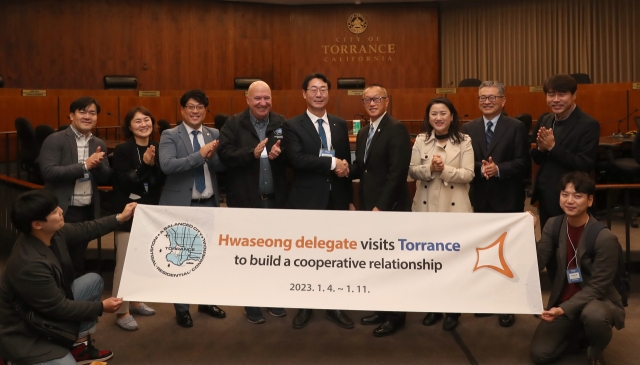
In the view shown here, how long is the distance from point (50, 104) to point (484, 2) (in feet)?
30.3

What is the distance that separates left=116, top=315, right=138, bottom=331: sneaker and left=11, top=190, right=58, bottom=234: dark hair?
46.3 inches

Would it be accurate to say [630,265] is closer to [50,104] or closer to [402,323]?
[402,323]

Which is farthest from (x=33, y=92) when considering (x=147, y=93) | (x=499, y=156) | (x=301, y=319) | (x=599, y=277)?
(x=599, y=277)

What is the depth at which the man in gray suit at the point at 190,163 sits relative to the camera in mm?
3779

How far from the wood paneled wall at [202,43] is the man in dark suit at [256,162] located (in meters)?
9.73

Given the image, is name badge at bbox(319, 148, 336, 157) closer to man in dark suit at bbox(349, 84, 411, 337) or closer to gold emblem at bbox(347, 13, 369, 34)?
man in dark suit at bbox(349, 84, 411, 337)

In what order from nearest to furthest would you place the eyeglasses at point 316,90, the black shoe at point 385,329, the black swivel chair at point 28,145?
the black shoe at point 385,329 < the eyeglasses at point 316,90 < the black swivel chair at point 28,145

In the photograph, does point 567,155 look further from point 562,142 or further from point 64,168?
point 64,168

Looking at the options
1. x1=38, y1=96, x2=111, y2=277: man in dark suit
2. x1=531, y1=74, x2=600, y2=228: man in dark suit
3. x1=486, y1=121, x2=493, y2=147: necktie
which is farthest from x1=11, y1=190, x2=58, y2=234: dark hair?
x1=531, y1=74, x2=600, y2=228: man in dark suit

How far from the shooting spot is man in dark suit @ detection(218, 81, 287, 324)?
3.91m

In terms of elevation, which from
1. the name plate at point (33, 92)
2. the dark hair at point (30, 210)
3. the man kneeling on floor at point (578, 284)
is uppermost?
the name plate at point (33, 92)

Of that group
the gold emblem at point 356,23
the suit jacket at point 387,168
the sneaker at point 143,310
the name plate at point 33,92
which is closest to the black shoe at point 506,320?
the suit jacket at point 387,168

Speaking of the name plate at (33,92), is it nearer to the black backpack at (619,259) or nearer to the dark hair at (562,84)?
the dark hair at (562,84)

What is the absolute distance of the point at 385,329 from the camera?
363cm
